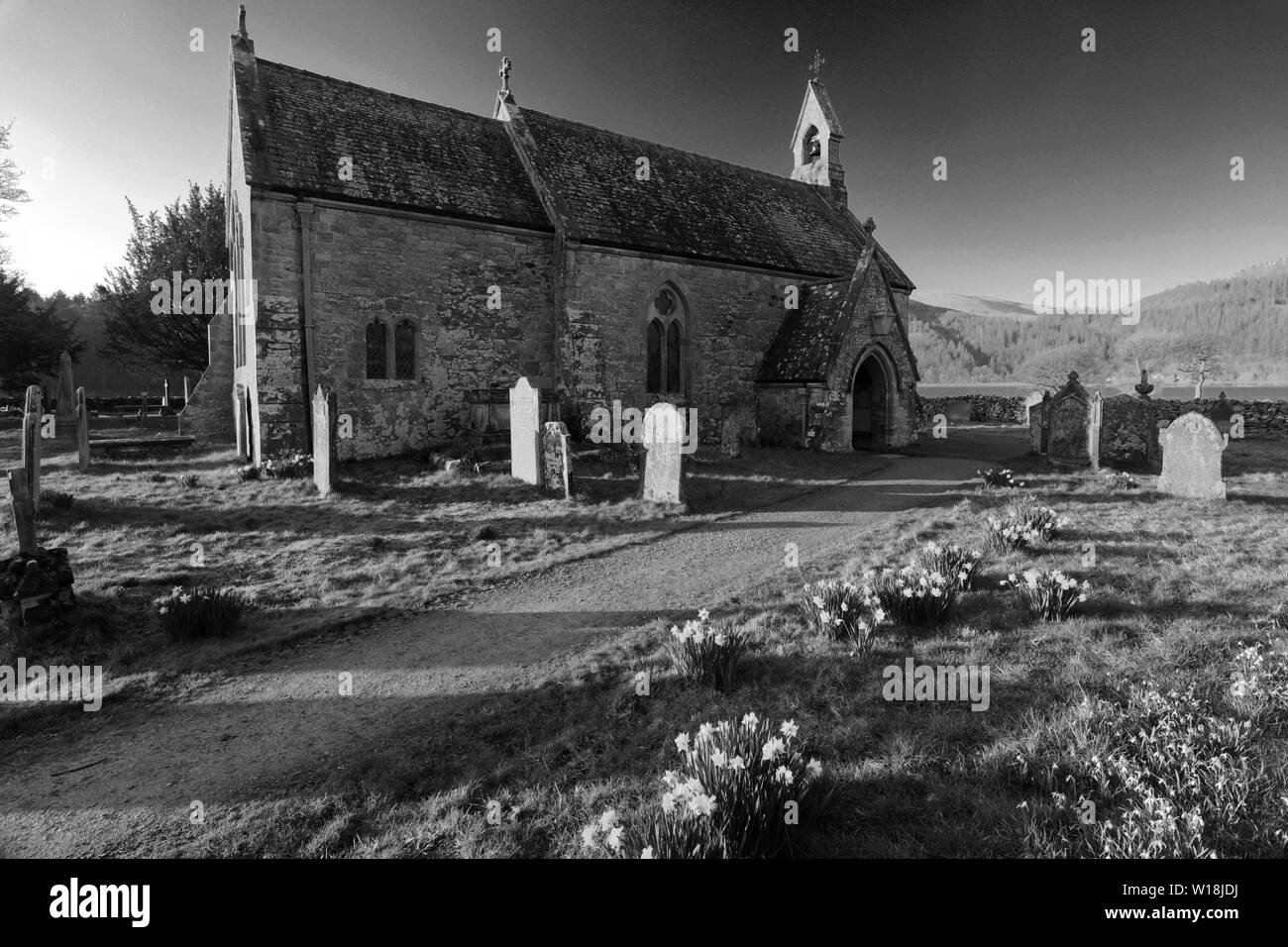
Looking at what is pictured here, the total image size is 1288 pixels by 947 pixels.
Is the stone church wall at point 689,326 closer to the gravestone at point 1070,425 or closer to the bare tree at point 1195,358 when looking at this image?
the gravestone at point 1070,425

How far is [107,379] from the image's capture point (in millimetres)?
48344

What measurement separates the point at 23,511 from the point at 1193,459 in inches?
674

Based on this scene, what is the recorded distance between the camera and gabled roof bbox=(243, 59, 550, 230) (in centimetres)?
1397

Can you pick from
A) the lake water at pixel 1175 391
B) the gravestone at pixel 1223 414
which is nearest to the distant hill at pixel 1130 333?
the lake water at pixel 1175 391

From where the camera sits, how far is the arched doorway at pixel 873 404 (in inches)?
755

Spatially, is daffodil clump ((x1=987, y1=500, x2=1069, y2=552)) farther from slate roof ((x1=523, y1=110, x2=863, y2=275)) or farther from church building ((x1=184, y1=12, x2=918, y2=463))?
slate roof ((x1=523, y1=110, x2=863, y2=275))

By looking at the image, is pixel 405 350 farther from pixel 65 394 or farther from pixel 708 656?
pixel 65 394

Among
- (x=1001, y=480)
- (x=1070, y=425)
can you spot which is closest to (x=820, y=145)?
(x=1070, y=425)

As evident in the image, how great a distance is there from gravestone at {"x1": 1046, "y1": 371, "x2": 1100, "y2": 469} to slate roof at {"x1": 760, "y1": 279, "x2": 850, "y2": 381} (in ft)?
19.3

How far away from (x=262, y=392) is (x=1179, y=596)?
1573cm

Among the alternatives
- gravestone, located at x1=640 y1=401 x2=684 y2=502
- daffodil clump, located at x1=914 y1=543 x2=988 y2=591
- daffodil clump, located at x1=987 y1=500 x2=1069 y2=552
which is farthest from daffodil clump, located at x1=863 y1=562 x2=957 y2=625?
gravestone, located at x1=640 y1=401 x2=684 y2=502

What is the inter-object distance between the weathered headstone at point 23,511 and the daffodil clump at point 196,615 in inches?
73.9

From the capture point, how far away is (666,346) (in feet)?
61.1

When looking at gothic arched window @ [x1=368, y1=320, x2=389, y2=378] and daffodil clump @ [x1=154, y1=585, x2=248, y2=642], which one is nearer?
daffodil clump @ [x1=154, y1=585, x2=248, y2=642]
